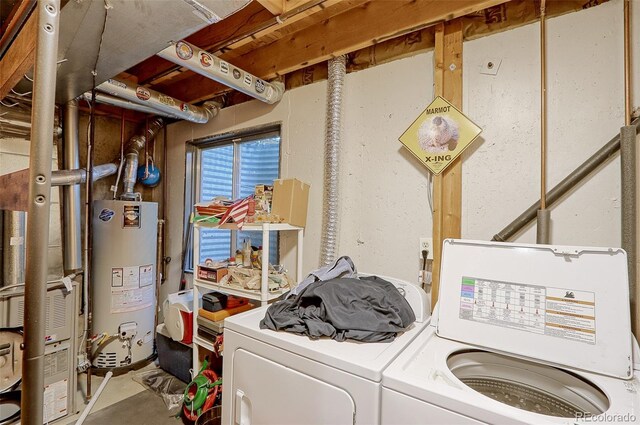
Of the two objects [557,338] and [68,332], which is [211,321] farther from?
[557,338]

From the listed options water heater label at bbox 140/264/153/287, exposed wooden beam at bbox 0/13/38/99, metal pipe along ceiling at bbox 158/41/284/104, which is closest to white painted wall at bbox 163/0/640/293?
metal pipe along ceiling at bbox 158/41/284/104

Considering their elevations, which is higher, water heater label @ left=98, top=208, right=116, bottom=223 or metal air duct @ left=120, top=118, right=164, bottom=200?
metal air duct @ left=120, top=118, right=164, bottom=200

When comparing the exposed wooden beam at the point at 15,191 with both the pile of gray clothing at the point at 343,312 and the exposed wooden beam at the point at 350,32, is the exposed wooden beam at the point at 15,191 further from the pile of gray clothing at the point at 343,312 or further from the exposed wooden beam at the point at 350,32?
the exposed wooden beam at the point at 350,32

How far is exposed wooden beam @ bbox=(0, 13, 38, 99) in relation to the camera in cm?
82

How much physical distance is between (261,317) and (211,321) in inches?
28.8

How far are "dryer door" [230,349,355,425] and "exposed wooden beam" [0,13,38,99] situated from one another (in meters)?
1.24

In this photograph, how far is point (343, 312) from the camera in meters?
1.26

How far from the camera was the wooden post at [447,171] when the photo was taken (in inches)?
64.2

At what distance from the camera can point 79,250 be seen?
2494mm

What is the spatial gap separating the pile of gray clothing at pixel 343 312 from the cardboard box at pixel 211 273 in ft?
2.57

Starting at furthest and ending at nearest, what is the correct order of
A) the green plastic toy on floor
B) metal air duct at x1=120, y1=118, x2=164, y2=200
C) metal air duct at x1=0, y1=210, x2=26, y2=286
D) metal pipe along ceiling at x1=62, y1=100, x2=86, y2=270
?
metal air duct at x1=120, y1=118, x2=164, y2=200 → metal pipe along ceiling at x1=62, y1=100, x2=86, y2=270 → metal air duct at x1=0, y1=210, x2=26, y2=286 → the green plastic toy on floor

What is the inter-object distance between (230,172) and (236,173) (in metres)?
0.13

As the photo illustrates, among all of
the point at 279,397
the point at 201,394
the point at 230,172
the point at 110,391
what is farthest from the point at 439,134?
the point at 110,391

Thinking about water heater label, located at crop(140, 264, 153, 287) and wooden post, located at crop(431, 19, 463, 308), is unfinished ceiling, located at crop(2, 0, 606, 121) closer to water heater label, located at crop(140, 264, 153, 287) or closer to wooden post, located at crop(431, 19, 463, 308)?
wooden post, located at crop(431, 19, 463, 308)
